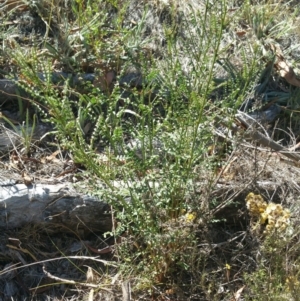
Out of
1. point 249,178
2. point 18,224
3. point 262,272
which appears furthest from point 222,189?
point 18,224

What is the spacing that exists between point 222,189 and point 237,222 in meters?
0.20

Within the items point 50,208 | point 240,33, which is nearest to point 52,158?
point 50,208

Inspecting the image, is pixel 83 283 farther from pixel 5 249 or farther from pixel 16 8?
pixel 16 8

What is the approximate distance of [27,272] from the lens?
311 centimetres

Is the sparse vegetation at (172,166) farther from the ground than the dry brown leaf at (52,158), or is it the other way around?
the sparse vegetation at (172,166)

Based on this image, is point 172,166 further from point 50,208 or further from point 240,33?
point 240,33

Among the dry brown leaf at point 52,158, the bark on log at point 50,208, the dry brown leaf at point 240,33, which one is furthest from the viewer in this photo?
the dry brown leaf at point 240,33

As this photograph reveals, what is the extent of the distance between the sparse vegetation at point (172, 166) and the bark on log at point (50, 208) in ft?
0.28

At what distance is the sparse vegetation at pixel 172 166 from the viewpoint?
2629 millimetres

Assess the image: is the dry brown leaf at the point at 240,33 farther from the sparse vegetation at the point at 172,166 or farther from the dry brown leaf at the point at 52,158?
the dry brown leaf at the point at 52,158

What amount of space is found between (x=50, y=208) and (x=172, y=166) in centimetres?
74

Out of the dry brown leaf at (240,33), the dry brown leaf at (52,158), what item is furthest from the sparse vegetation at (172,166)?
the dry brown leaf at (240,33)

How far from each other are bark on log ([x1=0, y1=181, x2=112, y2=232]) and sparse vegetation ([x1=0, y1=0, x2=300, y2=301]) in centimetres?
9

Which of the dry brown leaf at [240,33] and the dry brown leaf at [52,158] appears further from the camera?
the dry brown leaf at [240,33]
